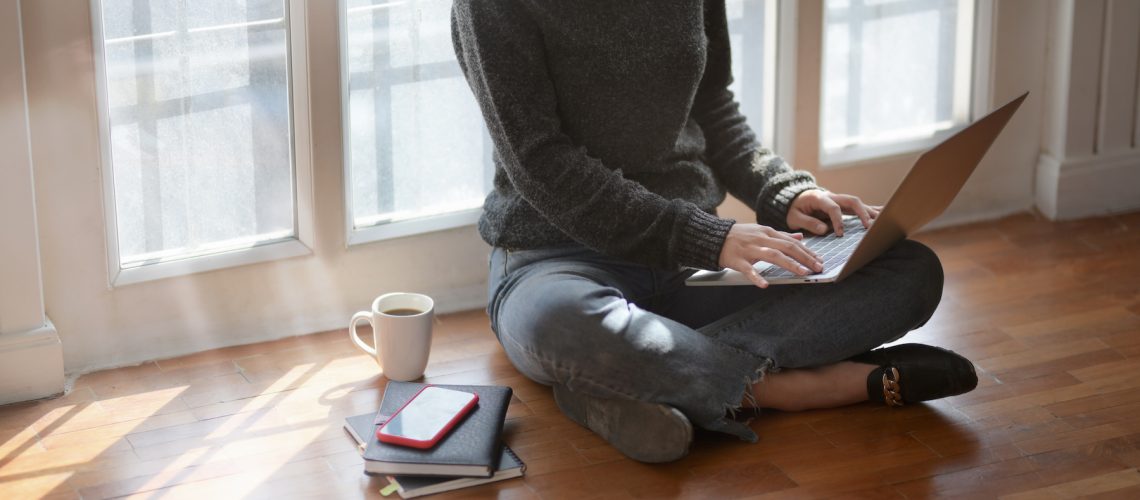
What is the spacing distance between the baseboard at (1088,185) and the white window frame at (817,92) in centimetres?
20


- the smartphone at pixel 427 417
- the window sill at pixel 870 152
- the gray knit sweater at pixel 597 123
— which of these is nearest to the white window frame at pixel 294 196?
the gray knit sweater at pixel 597 123

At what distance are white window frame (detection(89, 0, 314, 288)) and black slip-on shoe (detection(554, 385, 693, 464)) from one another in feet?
1.96

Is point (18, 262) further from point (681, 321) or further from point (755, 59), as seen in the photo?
point (755, 59)

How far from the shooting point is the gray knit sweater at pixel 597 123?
6.13 ft

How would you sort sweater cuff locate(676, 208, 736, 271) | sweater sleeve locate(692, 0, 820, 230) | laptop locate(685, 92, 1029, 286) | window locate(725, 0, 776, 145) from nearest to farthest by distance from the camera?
laptop locate(685, 92, 1029, 286) < sweater cuff locate(676, 208, 736, 271) < sweater sleeve locate(692, 0, 820, 230) < window locate(725, 0, 776, 145)

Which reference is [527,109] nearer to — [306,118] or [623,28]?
[623,28]

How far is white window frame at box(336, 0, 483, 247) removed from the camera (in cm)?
215

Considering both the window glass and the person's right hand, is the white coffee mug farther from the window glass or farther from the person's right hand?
the person's right hand

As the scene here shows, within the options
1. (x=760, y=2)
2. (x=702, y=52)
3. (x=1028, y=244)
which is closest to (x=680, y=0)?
(x=702, y=52)

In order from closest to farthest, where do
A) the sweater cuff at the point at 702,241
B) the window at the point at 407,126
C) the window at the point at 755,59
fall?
the sweater cuff at the point at 702,241, the window at the point at 407,126, the window at the point at 755,59

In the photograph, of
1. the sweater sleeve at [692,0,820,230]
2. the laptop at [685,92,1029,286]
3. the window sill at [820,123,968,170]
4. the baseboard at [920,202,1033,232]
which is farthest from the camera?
the baseboard at [920,202,1033,232]

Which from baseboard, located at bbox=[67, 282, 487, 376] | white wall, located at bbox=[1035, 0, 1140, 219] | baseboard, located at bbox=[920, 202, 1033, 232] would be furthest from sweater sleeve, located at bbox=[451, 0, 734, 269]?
white wall, located at bbox=[1035, 0, 1140, 219]

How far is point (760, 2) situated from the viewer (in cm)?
247

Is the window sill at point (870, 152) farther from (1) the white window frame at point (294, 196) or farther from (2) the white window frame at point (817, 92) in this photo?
(1) the white window frame at point (294, 196)
